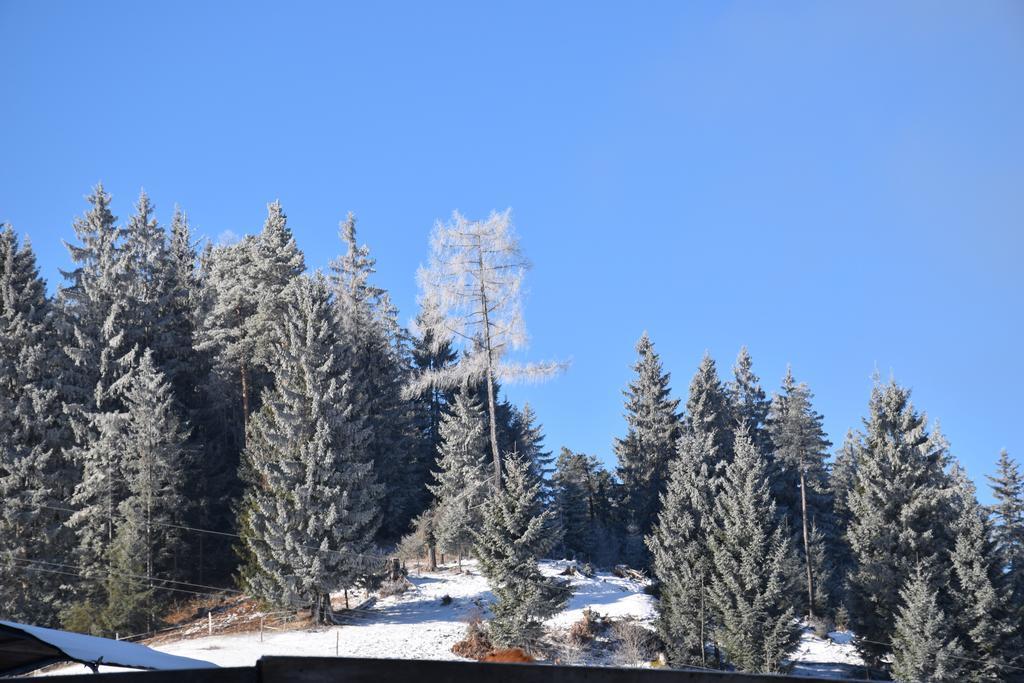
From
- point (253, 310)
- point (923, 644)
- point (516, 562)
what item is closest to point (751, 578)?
point (923, 644)

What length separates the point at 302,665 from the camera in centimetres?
291

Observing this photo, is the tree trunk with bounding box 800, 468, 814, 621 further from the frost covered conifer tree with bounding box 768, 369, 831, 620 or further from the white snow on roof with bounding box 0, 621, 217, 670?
the white snow on roof with bounding box 0, 621, 217, 670

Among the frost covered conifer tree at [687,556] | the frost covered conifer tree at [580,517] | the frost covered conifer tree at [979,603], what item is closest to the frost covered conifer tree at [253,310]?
the frost covered conifer tree at [580,517]

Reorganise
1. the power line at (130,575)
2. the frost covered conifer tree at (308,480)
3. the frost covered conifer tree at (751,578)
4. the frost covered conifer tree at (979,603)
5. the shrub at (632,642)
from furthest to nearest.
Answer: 1. the power line at (130,575)
2. the frost covered conifer tree at (308,480)
3. the frost covered conifer tree at (979,603)
4. the frost covered conifer tree at (751,578)
5. the shrub at (632,642)

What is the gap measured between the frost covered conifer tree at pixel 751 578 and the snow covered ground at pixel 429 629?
3.56 m

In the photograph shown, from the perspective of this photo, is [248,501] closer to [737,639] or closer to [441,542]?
[441,542]

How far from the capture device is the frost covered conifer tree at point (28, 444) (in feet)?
119

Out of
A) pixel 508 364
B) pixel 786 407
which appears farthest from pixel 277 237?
pixel 786 407

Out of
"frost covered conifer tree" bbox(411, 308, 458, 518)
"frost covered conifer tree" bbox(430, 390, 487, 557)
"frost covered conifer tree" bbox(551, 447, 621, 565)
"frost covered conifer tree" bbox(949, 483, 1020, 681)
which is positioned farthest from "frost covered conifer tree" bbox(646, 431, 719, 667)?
"frost covered conifer tree" bbox(411, 308, 458, 518)

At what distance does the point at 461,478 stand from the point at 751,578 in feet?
61.0

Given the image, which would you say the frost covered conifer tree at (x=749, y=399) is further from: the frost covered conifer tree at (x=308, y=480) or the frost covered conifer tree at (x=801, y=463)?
the frost covered conifer tree at (x=308, y=480)

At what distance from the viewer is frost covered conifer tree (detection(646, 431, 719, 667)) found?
3284cm

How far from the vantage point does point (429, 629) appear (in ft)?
105

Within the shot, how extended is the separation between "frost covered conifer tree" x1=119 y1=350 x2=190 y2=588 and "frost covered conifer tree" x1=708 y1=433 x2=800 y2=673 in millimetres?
23380
